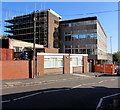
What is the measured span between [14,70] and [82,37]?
122 feet

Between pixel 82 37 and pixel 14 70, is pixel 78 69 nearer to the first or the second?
pixel 14 70

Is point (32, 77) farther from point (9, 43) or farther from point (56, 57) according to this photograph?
point (9, 43)

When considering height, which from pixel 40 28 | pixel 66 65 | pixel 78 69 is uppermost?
pixel 40 28

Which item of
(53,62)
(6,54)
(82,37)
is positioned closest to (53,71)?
(53,62)

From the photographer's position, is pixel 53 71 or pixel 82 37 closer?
pixel 53 71

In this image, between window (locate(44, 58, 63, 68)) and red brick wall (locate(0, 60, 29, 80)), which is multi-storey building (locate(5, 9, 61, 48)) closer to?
window (locate(44, 58, 63, 68))

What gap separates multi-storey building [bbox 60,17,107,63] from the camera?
50.4 metres

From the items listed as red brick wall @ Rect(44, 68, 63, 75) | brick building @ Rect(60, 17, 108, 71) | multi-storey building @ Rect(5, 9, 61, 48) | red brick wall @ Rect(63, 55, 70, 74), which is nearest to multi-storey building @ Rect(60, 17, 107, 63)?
brick building @ Rect(60, 17, 108, 71)

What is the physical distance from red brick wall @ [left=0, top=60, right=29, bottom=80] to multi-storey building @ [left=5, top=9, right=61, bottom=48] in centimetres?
3730

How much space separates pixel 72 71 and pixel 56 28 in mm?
34606

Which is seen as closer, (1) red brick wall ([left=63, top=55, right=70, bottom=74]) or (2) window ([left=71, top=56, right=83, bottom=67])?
(1) red brick wall ([left=63, top=55, right=70, bottom=74])

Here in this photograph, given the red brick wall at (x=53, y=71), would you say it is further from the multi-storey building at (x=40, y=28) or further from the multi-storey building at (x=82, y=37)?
the multi-storey building at (x=40, y=28)

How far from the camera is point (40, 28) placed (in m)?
62.7

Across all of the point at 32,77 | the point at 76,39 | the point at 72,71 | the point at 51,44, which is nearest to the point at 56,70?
the point at 72,71
